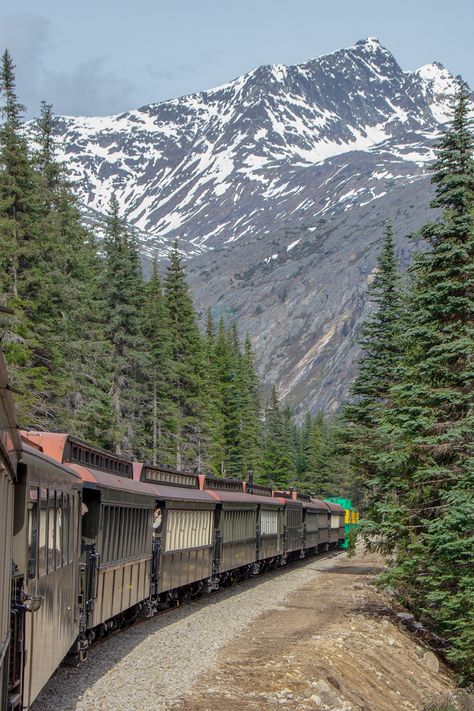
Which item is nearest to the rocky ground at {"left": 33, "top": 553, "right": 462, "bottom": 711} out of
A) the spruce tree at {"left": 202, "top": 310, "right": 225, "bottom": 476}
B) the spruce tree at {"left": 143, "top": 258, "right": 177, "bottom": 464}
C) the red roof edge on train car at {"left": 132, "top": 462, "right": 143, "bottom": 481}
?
the red roof edge on train car at {"left": 132, "top": 462, "right": 143, "bottom": 481}

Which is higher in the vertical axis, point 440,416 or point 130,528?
point 440,416

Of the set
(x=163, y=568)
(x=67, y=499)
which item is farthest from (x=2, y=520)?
(x=163, y=568)

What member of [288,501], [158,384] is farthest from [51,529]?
[158,384]

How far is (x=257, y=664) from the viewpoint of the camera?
1791 cm

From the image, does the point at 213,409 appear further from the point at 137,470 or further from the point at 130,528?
the point at 130,528

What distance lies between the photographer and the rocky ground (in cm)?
1462

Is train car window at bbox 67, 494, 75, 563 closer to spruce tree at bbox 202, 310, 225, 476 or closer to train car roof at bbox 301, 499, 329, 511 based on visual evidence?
train car roof at bbox 301, 499, 329, 511

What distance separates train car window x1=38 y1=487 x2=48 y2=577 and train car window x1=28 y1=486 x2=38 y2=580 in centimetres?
26

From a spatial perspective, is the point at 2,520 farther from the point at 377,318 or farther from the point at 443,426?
the point at 377,318

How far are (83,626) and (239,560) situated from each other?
19760 millimetres

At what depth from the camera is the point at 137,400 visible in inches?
2566

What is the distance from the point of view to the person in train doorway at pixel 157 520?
2311 centimetres

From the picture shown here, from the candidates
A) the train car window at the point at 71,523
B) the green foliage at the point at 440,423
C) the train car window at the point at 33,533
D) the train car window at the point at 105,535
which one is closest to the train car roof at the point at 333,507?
the green foliage at the point at 440,423

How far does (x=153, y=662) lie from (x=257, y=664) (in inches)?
73.6
